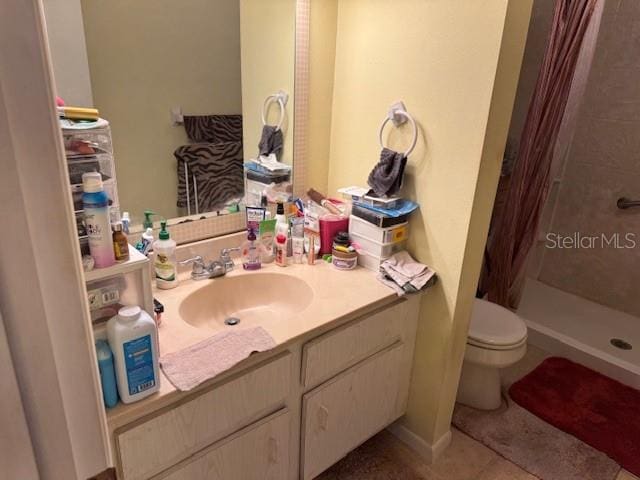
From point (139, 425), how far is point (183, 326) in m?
0.31

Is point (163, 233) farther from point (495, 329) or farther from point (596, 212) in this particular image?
point (596, 212)

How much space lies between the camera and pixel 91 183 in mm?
832

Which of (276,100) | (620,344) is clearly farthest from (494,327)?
(276,100)

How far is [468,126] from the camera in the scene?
4.39ft

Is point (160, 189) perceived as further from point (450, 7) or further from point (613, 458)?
point (613, 458)

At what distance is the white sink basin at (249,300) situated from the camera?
1.43m

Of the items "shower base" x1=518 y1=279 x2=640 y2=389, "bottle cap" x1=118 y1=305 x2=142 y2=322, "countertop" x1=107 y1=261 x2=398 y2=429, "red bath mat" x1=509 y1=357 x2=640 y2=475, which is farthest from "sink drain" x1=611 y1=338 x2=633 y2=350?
"bottle cap" x1=118 y1=305 x2=142 y2=322

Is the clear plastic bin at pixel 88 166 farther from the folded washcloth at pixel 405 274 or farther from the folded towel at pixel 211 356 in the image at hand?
the folded washcloth at pixel 405 274

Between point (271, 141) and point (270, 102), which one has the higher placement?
point (270, 102)

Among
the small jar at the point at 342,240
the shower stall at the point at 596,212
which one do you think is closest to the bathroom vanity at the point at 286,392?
the small jar at the point at 342,240

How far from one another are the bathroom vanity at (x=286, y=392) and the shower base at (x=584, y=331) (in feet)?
3.95

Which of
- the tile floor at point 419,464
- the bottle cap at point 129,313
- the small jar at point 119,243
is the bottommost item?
the tile floor at point 419,464

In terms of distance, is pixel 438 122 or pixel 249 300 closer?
pixel 438 122

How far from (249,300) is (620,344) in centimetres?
218
